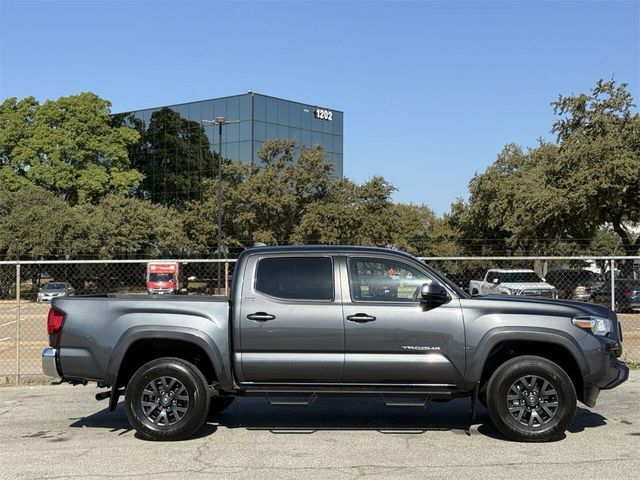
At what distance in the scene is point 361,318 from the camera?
654 cm

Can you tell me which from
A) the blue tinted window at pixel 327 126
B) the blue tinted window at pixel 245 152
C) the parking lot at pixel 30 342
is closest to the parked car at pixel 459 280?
the parking lot at pixel 30 342

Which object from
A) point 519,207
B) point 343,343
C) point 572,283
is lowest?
point 343,343

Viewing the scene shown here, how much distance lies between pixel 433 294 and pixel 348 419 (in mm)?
2095

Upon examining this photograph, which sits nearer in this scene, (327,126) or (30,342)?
(30,342)

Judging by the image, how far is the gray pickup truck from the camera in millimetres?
6496

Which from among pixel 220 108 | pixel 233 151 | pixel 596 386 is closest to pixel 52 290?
pixel 596 386

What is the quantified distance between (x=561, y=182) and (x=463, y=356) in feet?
84.6

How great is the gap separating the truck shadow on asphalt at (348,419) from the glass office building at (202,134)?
146ft

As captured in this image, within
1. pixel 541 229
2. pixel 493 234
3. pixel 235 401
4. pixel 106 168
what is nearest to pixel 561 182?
pixel 541 229

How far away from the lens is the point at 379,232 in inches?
1614

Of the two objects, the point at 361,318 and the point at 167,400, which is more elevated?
the point at 361,318

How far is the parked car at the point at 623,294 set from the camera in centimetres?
1648

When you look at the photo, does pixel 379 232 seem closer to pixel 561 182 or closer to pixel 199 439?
pixel 561 182

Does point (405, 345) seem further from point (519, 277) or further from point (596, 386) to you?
point (519, 277)
